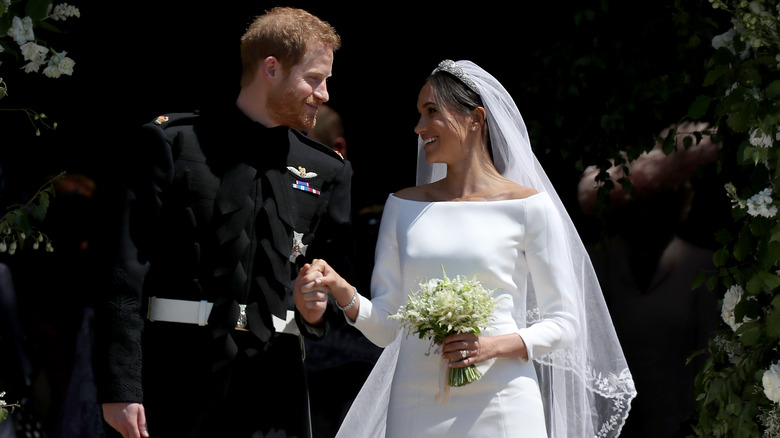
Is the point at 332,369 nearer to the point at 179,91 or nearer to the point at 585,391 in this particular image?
the point at 179,91

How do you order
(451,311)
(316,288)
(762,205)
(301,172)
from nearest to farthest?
1. (451,311)
2. (316,288)
3. (762,205)
4. (301,172)

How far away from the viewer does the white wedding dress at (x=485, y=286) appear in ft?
9.55

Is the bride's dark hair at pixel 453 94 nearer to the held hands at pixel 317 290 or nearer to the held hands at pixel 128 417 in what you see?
the held hands at pixel 317 290

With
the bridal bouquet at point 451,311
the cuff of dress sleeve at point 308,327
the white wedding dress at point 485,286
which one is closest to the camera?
the bridal bouquet at point 451,311

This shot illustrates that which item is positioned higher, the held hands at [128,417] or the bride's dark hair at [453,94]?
the bride's dark hair at [453,94]

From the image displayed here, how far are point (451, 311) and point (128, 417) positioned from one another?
0.97 metres

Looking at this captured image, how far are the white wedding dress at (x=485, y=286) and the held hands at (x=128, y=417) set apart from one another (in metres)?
0.69

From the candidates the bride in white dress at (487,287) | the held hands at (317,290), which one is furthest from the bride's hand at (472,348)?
the held hands at (317,290)

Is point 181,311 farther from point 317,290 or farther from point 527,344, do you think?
point 527,344

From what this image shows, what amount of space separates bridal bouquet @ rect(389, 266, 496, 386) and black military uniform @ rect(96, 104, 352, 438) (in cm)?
38

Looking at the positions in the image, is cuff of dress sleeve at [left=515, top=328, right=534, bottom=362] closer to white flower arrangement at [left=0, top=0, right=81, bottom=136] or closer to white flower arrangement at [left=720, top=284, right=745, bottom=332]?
white flower arrangement at [left=720, top=284, right=745, bottom=332]

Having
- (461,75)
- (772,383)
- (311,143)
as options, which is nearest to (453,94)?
(461,75)

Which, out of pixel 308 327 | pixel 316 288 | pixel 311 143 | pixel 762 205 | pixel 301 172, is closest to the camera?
pixel 316 288

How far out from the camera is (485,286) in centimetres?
303
